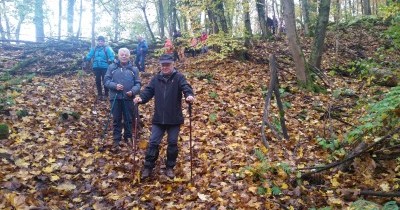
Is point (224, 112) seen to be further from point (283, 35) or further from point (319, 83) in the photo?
point (283, 35)

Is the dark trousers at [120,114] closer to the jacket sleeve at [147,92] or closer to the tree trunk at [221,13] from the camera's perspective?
the jacket sleeve at [147,92]

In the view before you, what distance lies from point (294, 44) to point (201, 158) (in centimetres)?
650

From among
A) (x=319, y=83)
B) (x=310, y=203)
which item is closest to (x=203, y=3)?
(x=319, y=83)

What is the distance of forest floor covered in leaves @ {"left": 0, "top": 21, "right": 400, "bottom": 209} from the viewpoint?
540 centimetres

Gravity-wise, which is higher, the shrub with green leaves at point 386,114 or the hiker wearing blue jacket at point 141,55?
the hiker wearing blue jacket at point 141,55

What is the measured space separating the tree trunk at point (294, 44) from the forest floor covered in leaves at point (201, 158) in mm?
462

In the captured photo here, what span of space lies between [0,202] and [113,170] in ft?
7.27

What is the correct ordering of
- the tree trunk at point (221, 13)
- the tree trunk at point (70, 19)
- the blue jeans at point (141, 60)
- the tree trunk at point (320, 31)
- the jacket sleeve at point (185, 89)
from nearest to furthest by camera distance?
the jacket sleeve at point (185, 89) → the tree trunk at point (320, 31) → the tree trunk at point (221, 13) → the blue jeans at point (141, 60) → the tree trunk at point (70, 19)

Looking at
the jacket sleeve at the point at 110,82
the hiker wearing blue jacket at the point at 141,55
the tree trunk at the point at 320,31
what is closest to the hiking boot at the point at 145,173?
the jacket sleeve at the point at 110,82

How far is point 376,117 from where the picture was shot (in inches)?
236

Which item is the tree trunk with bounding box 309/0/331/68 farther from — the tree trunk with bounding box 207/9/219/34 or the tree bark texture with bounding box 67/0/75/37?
the tree bark texture with bounding box 67/0/75/37

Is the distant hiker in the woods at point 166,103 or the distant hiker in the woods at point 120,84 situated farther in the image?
the distant hiker in the woods at point 120,84

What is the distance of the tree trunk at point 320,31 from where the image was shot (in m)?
12.8

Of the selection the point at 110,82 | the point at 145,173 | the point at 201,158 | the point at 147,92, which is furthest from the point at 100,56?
the point at 145,173
